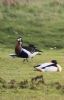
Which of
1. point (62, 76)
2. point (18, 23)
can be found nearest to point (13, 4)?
point (18, 23)

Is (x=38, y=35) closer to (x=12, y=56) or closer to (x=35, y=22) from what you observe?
(x=35, y=22)

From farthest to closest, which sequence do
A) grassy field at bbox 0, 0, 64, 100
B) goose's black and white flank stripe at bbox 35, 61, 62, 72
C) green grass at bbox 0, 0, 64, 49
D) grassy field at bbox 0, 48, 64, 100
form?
green grass at bbox 0, 0, 64, 49 → goose's black and white flank stripe at bbox 35, 61, 62, 72 → grassy field at bbox 0, 0, 64, 100 → grassy field at bbox 0, 48, 64, 100

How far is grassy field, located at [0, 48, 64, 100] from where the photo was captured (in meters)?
12.9

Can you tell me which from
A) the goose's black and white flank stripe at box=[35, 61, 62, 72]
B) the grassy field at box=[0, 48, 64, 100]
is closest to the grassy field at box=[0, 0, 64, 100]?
the grassy field at box=[0, 48, 64, 100]

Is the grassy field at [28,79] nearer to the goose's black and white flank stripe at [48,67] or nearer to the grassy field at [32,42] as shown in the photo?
the grassy field at [32,42]

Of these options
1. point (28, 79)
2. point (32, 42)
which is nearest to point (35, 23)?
point (32, 42)

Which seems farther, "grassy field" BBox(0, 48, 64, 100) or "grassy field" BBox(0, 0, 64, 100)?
"grassy field" BBox(0, 0, 64, 100)

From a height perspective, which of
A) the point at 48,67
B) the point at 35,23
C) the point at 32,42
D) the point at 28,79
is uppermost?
the point at 28,79

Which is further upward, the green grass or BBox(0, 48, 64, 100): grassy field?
BBox(0, 48, 64, 100): grassy field

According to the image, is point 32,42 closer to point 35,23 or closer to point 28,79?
point 35,23

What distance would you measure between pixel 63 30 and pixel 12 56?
738 cm

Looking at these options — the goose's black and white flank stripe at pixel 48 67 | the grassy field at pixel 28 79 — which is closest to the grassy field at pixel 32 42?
the grassy field at pixel 28 79

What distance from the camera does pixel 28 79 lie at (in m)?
14.8

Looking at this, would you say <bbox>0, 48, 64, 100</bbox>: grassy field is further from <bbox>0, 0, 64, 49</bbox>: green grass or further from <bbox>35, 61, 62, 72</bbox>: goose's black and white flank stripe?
<bbox>0, 0, 64, 49</bbox>: green grass
